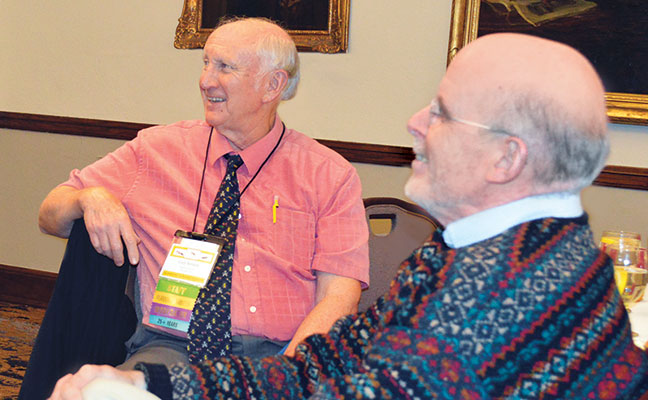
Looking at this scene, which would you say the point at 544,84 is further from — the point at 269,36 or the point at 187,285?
the point at 269,36

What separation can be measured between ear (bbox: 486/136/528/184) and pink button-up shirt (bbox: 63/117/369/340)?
106 centimetres

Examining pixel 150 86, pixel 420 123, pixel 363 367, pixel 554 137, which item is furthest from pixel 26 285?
pixel 554 137

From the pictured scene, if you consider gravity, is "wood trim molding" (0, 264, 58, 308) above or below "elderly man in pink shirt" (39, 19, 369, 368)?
below

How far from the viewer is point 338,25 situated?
384cm

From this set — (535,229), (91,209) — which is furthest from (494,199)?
(91,209)

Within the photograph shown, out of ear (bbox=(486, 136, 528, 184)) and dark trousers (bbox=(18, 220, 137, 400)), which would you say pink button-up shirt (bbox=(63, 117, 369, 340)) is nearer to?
dark trousers (bbox=(18, 220, 137, 400))

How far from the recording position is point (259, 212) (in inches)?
84.8

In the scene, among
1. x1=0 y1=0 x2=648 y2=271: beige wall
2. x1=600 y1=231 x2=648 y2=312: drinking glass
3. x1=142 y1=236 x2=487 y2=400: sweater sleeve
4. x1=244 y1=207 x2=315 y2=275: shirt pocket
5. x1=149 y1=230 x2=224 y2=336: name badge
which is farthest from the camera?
x1=0 y1=0 x2=648 y2=271: beige wall

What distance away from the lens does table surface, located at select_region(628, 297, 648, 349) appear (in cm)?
158

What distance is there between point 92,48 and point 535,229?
3.92 meters

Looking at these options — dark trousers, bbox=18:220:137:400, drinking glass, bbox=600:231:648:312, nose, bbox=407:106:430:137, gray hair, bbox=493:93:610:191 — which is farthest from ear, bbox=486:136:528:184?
dark trousers, bbox=18:220:137:400

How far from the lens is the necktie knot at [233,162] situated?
7.19 ft

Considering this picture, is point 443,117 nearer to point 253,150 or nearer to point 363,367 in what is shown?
point 363,367

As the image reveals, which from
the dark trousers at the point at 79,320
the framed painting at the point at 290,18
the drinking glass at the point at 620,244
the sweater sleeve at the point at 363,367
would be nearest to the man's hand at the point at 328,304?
the dark trousers at the point at 79,320
